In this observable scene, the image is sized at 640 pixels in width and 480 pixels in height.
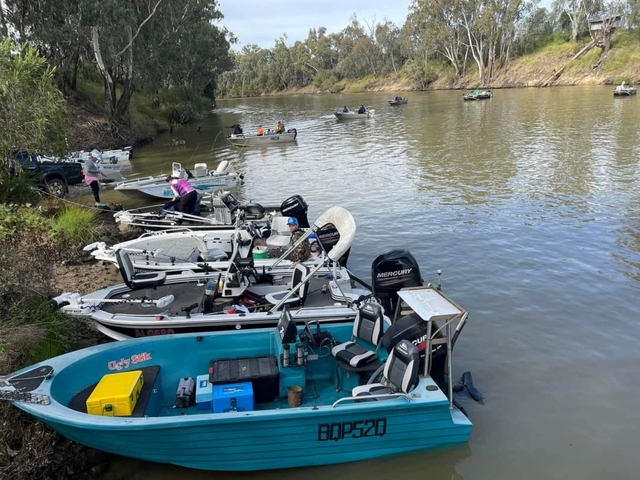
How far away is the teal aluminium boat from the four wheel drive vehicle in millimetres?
11884

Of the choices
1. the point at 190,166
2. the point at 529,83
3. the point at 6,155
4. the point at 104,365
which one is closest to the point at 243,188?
the point at 190,166

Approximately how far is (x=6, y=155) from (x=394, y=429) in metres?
11.1

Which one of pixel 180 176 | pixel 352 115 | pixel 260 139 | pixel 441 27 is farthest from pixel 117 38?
pixel 441 27

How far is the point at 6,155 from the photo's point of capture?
11.3 meters

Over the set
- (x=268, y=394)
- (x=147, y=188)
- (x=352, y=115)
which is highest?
(x=352, y=115)

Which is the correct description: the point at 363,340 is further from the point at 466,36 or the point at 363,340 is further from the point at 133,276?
the point at 466,36

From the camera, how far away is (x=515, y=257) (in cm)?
1155

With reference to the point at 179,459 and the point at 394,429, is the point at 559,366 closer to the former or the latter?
the point at 394,429

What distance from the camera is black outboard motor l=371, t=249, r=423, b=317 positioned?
25.1 ft

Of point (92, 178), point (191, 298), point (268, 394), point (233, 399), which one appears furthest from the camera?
point (92, 178)

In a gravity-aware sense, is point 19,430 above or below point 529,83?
below

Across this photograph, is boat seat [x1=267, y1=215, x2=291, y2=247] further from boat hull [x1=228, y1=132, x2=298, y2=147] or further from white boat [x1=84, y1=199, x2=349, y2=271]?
boat hull [x1=228, y1=132, x2=298, y2=147]

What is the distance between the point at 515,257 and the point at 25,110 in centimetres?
1236

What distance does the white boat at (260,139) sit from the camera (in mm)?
31641
